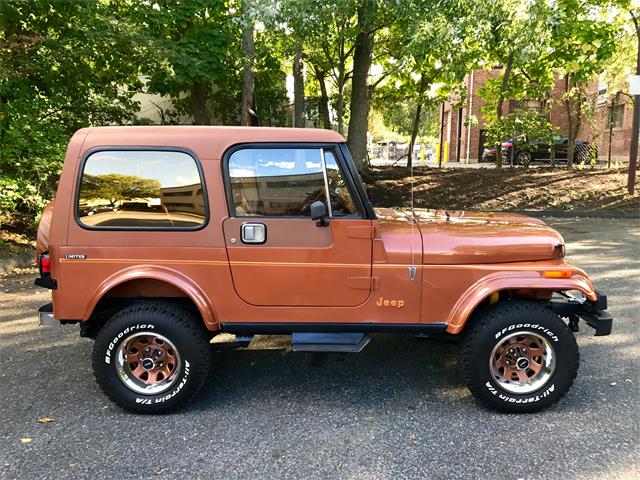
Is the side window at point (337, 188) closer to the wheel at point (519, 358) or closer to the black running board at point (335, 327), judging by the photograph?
the black running board at point (335, 327)

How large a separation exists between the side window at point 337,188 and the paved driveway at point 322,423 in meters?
1.38

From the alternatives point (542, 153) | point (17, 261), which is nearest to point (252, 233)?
point (17, 261)

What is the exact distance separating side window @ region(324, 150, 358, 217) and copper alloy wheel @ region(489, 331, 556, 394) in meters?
1.37

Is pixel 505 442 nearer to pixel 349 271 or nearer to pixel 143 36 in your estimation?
A: pixel 349 271

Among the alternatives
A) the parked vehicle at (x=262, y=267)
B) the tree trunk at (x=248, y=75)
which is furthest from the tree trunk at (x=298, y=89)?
the parked vehicle at (x=262, y=267)

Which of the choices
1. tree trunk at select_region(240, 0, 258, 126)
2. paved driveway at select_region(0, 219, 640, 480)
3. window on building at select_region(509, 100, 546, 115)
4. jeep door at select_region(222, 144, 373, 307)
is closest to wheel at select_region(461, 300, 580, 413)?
paved driveway at select_region(0, 219, 640, 480)

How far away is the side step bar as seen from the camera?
3.44 m

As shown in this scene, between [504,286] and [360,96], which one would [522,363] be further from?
[360,96]

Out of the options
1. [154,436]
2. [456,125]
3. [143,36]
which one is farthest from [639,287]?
[456,125]

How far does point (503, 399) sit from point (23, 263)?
277 inches

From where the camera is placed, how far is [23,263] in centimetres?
758

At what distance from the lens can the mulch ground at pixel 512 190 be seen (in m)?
12.4

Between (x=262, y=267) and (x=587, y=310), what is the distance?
2.27m

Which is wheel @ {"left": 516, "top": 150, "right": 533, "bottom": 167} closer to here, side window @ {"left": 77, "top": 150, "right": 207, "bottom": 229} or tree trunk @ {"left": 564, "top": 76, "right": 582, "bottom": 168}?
tree trunk @ {"left": 564, "top": 76, "right": 582, "bottom": 168}
